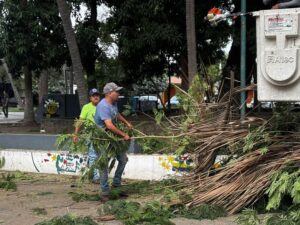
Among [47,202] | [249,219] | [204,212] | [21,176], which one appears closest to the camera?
[249,219]

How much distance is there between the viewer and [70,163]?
36.4 feet

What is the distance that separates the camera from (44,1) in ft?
56.3

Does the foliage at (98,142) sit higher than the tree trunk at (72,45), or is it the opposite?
the tree trunk at (72,45)

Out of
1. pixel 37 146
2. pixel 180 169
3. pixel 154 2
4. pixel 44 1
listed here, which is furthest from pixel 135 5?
pixel 180 169

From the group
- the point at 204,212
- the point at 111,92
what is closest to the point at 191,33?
the point at 111,92

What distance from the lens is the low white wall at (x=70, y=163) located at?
985 centimetres

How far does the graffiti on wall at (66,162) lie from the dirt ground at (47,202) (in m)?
0.21

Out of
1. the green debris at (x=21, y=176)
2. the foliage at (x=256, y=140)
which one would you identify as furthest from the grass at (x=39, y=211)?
the green debris at (x=21, y=176)

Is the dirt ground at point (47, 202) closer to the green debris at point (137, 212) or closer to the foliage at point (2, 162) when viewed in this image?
the green debris at point (137, 212)

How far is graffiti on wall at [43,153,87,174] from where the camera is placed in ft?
35.9

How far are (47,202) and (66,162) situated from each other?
279cm

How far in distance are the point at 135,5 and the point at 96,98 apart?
19.6ft

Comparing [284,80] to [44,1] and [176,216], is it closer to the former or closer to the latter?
[176,216]

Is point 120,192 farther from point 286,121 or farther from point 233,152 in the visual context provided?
point 286,121
